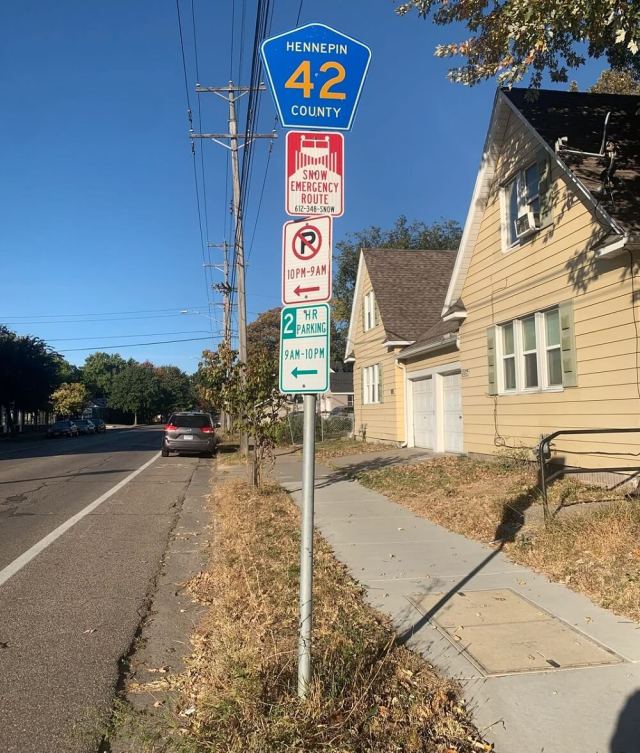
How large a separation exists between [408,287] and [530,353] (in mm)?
10821

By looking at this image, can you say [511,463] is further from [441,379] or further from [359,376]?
[359,376]

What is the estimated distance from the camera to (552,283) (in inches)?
426

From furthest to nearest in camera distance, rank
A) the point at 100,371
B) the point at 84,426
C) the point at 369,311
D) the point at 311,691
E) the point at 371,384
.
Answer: the point at 100,371 < the point at 84,426 < the point at 371,384 < the point at 369,311 < the point at 311,691

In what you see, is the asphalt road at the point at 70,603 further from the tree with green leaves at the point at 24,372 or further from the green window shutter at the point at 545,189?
the tree with green leaves at the point at 24,372

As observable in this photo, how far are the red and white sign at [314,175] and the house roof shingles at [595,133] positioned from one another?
246 inches

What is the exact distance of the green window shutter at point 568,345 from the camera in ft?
33.3

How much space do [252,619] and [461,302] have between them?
11016mm

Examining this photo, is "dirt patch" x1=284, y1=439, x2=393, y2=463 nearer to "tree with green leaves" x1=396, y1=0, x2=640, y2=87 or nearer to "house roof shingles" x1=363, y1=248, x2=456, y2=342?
"house roof shingles" x1=363, y1=248, x2=456, y2=342

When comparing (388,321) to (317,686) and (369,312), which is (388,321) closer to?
(369,312)

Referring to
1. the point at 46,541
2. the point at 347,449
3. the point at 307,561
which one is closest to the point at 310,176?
the point at 307,561

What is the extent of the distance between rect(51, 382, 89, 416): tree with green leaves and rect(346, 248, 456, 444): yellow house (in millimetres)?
60239

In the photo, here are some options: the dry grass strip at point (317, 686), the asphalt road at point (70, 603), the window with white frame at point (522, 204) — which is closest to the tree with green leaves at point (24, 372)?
the asphalt road at point (70, 603)

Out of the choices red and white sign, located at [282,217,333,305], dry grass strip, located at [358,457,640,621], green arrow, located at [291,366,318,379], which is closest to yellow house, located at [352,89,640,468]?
dry grass strip, located at [358,457,640,621]

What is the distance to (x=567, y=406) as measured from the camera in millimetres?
10391
